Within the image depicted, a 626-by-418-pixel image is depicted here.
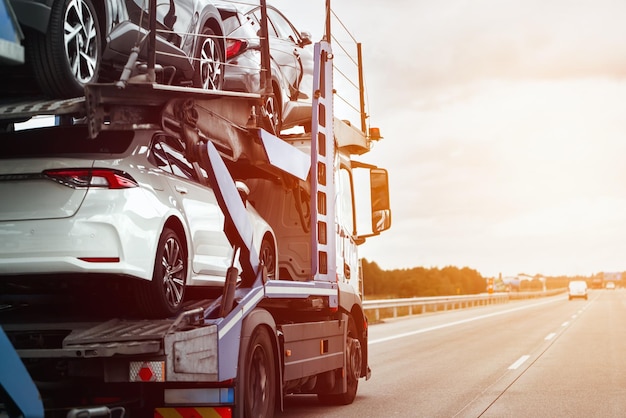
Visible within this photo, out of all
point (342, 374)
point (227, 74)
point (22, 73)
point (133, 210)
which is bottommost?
point (342, 374)

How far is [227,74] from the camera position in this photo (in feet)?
25.3

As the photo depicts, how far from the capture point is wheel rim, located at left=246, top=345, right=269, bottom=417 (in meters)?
6.79

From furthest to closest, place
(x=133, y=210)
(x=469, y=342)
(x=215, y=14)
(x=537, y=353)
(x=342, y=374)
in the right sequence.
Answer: (x=469, y=342) → (x=537, y=353) → (x=342, y=374) → (x=215, y=14) → (x=133, y=210)

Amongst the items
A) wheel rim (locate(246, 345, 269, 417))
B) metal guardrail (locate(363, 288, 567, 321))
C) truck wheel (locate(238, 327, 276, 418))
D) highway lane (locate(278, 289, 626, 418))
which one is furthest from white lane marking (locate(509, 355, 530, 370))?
metal guardrail (locate(363, 288, 567, 321))

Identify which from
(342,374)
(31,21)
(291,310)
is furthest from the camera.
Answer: (342,374)

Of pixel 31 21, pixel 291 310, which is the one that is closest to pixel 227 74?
pixel 291 310

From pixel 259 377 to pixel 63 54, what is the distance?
283 cm

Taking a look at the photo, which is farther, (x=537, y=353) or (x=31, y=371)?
(x=537, y=353)

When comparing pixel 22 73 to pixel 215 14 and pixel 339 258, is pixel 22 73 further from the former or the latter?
pixel 339 258

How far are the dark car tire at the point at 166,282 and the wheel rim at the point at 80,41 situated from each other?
1134 mm

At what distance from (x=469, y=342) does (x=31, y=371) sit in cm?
1553

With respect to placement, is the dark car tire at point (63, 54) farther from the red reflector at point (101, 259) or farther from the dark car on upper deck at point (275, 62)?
the dark car on upper deck at point (275, 62)

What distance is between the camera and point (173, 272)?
20.5ft

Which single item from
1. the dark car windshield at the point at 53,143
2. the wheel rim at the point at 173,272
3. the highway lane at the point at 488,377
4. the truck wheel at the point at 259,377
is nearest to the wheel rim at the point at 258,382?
the truck wheel at the point at 259,377
